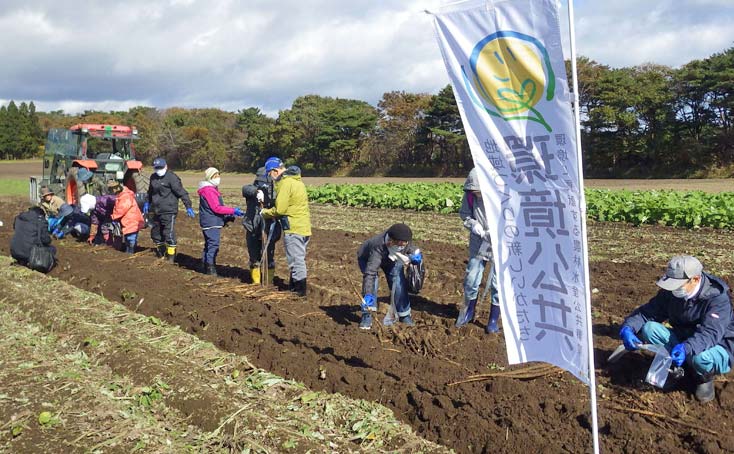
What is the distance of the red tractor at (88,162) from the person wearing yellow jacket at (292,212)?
6.42 m

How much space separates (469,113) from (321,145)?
145 ft

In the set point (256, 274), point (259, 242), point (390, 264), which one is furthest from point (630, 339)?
point (256, 274)

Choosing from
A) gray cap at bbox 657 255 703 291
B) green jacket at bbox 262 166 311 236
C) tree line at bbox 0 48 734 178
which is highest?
tree line at bbox 0 48 734 178

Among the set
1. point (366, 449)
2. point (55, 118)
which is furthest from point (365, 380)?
point (55, 118)

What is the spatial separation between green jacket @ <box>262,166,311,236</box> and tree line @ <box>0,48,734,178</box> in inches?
1152

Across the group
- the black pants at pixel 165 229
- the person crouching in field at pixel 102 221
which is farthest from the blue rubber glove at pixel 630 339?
the person crouching in field at pixel 102 221

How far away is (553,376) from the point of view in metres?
4.70

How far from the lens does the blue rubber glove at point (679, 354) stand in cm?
420

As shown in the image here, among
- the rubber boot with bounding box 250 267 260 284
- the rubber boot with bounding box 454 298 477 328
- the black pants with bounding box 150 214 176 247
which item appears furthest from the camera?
the black pants with bounding box 150 214 176 247

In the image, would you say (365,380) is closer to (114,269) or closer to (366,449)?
(366,449)

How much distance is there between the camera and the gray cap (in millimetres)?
4188

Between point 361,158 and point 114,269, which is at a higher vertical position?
point 361,158

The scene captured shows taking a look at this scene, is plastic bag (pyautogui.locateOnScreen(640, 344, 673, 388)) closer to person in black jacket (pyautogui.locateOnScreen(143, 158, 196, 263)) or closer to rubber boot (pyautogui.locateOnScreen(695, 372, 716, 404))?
rubber boot (pyautogui.locateOnScreen(695, 372, 716, 404))

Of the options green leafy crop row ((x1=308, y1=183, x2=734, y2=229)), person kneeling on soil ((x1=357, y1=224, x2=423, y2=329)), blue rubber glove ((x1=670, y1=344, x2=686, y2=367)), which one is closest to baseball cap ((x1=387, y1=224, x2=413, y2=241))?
person kneeling on soil ((x1=357, y1=224, x2=423, y2=329))
